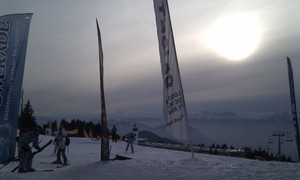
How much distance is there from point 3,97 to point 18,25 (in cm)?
375

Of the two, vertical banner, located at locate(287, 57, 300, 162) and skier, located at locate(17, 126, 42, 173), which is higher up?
vertical banner, located at locate(287, 57, 300, 162)

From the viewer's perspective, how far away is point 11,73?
19.0 m

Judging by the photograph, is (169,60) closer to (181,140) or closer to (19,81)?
(181,140)

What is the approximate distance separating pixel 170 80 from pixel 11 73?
836cm

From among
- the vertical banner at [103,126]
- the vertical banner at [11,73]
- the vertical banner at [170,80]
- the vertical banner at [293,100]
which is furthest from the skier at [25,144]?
the vertical banner at [293,100]

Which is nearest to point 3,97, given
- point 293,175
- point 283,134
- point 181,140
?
point 181,140

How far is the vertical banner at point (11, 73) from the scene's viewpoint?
61.0ft

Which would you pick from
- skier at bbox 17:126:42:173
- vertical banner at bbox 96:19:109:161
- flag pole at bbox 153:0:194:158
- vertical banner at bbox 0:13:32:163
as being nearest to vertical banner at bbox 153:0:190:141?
flag pole at bbox 153:0:194:158

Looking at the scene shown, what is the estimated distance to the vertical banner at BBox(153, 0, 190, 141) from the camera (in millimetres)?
15328

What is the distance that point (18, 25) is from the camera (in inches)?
765

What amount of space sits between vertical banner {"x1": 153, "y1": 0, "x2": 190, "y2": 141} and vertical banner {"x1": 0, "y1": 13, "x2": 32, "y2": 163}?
7525 millimetres

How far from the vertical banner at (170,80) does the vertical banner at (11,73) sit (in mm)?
7525

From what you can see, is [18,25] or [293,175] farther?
[18,25]

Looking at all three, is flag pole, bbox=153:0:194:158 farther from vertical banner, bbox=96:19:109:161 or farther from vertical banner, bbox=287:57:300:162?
vertical banner, bbox=287:57:300:162
